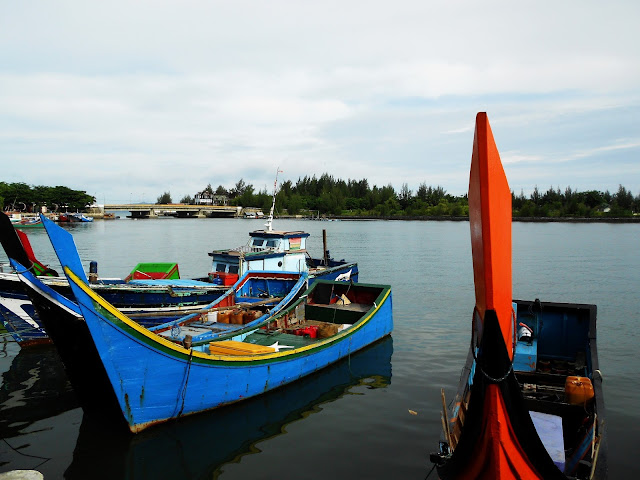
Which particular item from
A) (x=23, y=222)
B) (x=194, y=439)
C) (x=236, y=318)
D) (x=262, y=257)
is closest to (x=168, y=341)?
(x=194, y=439)

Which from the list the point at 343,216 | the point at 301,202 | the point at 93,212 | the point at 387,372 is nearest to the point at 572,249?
the point at 387,372

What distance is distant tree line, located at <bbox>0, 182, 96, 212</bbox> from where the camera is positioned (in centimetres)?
11981

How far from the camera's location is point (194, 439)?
1001 cm

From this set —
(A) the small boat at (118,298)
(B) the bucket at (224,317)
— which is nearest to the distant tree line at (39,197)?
(A) the small boat at (118,298)

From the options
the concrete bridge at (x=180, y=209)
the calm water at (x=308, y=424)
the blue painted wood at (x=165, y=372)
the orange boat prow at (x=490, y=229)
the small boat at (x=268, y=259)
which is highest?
the concrete bridge at (x=180, y=209)

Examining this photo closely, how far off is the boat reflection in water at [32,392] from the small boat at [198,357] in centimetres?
351

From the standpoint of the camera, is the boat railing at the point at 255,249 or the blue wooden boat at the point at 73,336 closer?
the blue wooden boat at the point at 73,336

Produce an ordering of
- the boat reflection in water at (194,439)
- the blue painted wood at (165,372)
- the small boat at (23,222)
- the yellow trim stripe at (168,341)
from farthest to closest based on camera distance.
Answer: the small boat at (23,222), the boat reflection in water at (194,439), the blue painted wood at (165,372), the yellow trim stripe at (168,341)

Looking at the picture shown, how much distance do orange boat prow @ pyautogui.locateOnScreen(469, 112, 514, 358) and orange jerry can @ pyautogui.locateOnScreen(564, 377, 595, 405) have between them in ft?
9.26

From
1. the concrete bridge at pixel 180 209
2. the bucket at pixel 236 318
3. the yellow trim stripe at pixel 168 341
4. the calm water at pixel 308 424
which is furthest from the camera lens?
the concrete bridge at pixel 180 209

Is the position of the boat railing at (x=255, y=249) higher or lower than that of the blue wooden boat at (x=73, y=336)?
higher

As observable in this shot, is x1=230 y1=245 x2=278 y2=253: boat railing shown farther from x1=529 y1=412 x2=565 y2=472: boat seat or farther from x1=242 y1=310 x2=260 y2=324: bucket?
x1=529 y1=412 x2=565 y2=472: boat seat

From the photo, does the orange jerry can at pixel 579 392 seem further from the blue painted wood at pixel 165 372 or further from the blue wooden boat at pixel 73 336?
the blue wooden boat at pixel 73 336

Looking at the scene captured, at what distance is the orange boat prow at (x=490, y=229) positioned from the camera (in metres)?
5.32
